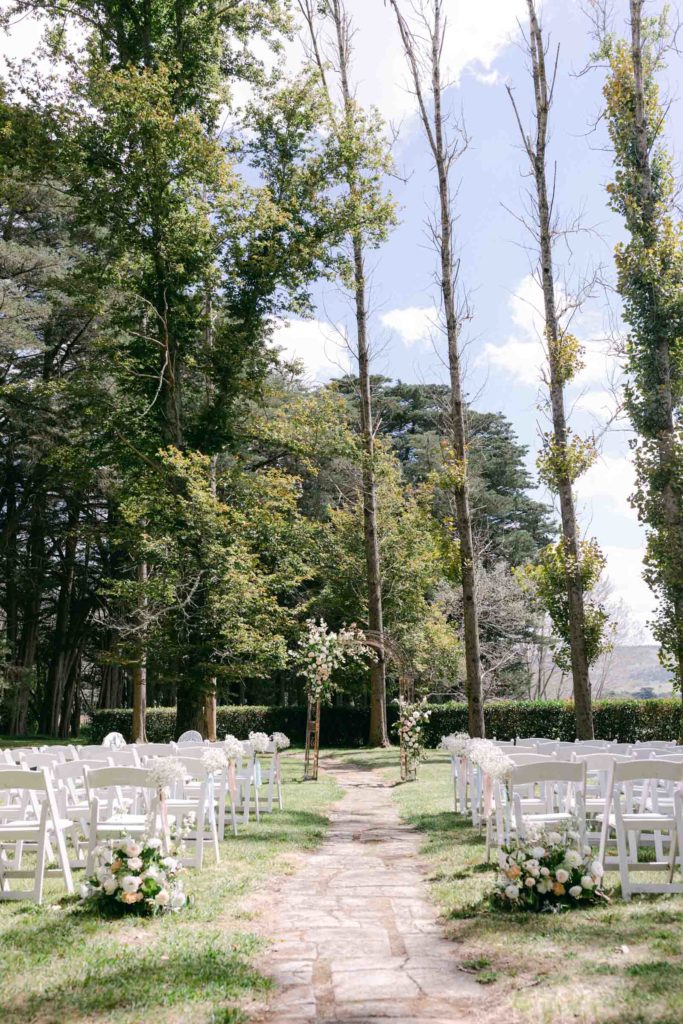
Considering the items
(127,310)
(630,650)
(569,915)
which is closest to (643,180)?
(127,310)

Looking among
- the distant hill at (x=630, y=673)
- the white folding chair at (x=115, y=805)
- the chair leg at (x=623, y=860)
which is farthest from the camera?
the distant hill at (x=630, y=673)

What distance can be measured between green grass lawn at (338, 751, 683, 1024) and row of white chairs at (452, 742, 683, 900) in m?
0.29

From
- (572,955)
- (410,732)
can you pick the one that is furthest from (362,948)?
(410,732)

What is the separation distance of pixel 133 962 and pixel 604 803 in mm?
4338

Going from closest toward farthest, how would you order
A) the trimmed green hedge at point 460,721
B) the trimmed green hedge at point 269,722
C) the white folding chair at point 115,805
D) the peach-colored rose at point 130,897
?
1. the peach-colored rose at point 130,897
2. the white folding chair at point 115,805
3. the trimmed green hedge at point 460,721
4. the trimmed green hedge at point 269,722

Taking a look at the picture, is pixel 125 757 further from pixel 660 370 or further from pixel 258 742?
pixel 660 370

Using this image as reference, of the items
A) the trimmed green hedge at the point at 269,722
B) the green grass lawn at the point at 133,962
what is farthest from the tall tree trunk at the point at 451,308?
the trimmed green hedge at the point at 269,722

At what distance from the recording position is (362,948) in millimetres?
4871

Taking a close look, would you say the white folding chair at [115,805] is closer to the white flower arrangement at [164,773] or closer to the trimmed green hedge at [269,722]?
the white flower arrangement at [164,773]

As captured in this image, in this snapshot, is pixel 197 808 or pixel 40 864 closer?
pixel 40 864

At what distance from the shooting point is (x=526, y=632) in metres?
35.5

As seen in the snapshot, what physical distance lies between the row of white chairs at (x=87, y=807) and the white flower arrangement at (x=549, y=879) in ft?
7.71

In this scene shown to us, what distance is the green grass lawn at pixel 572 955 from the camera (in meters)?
3.72

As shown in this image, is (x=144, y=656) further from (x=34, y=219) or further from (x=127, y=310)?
(x=34, y=219)
